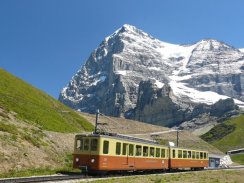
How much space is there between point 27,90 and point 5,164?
35858mm

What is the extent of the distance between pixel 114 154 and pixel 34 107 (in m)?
25.2

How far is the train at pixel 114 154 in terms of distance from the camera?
34812 millimetres

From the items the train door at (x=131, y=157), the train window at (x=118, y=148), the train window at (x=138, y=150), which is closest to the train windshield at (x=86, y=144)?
the train window at (x=118, y=148)

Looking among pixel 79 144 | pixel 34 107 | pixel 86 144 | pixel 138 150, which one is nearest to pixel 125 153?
pixel 138 150

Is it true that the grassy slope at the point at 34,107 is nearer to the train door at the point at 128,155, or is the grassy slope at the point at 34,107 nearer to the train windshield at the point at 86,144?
the train windshield at the point at 86,144

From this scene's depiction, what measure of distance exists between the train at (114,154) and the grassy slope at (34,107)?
15186 millimetres

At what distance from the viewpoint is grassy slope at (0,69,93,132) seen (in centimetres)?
5134

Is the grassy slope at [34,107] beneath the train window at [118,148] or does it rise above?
above

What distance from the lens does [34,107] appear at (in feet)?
189

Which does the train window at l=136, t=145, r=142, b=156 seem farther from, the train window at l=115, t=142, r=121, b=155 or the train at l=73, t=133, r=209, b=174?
the train window at l=115, t=142, r=121, b=155

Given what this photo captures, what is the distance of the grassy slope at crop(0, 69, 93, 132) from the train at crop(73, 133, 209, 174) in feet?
49.8

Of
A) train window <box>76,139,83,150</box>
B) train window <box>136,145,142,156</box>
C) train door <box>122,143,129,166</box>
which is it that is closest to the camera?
train window <box>76,139,83,150</box>

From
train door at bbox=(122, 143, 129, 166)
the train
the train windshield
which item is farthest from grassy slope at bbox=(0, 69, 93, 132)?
train door at bbox=(122, 143, 129, 166)

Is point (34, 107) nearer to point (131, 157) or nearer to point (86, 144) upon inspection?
point (131, 157)
